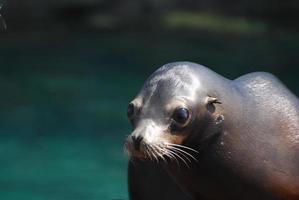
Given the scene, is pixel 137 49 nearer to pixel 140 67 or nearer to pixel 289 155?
pixel 140 67

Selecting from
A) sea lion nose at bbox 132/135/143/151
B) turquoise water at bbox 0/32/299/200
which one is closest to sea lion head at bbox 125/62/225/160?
sea lion nose at bbox 132/135/143/151

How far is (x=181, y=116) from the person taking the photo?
3.99 meters

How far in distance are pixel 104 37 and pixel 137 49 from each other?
1.07 m

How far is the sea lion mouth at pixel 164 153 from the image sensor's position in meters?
3.87

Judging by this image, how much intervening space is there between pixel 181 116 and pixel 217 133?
0.94 ft

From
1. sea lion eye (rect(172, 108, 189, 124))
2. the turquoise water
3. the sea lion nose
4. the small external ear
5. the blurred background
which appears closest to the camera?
the sea lion nose

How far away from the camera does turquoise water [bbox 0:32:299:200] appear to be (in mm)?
8001

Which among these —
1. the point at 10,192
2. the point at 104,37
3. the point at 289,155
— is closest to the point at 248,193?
the point at 289,155

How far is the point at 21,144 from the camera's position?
9.05 meters

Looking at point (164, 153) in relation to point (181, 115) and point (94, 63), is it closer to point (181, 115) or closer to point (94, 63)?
point (181, 115)

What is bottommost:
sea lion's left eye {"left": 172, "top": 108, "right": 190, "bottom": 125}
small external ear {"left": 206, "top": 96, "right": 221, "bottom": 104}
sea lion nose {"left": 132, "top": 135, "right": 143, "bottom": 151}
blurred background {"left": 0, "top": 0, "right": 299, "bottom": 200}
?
blurred background {"left": 0, "top": 0, "right": 299, "bottom": 200}

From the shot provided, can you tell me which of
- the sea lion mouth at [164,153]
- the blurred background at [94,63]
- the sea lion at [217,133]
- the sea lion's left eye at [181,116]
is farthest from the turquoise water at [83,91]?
the sea lion's left eye at [181,116]

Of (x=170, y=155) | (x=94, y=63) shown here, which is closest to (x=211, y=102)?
(x=170, y=155)

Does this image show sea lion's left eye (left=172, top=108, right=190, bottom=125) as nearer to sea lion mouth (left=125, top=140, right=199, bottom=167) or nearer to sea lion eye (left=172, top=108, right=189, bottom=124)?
sea lion eye (left=172, top=108, right=189, bottom=124)
